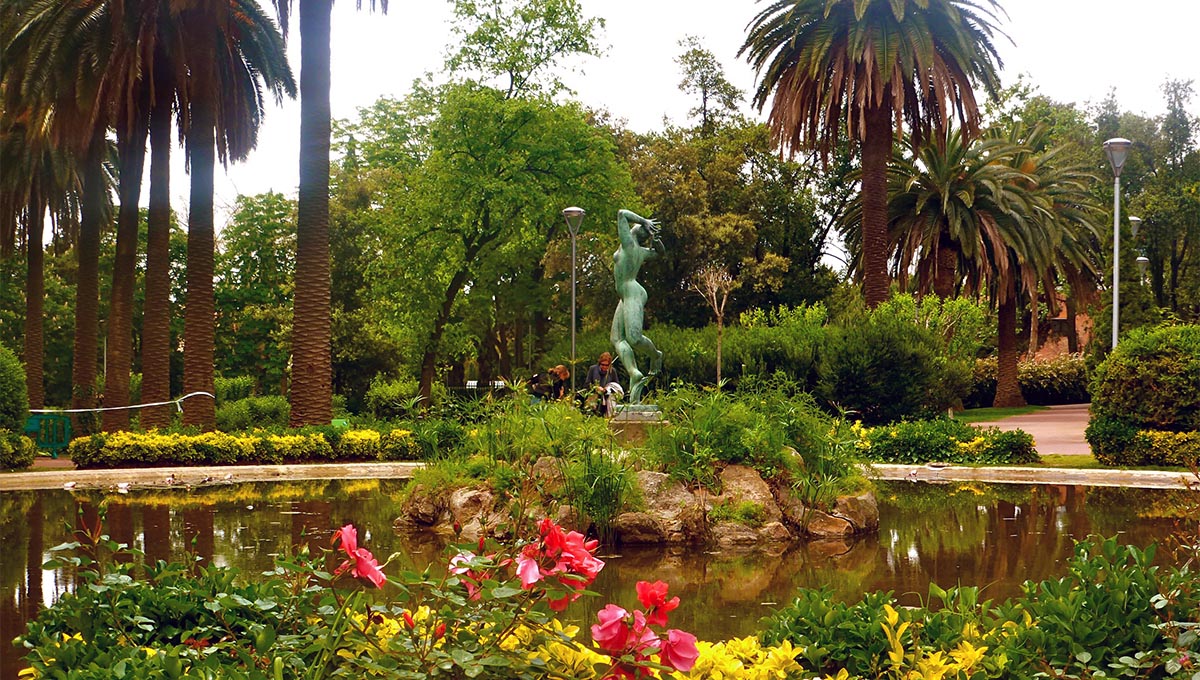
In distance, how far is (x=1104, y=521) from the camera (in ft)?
36.9

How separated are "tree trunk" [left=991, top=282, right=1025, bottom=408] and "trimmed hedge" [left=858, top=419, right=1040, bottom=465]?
66.1 ft

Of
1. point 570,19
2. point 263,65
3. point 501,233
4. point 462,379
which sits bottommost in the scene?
point 462,379

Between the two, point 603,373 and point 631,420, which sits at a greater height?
point 603,373

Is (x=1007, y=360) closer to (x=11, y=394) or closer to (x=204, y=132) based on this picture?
(x=204, y=132)

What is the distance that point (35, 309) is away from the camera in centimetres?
2978

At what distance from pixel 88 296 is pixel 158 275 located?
18.6 feet

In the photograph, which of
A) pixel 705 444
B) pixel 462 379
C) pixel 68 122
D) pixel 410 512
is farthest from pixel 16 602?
pixel 462 379

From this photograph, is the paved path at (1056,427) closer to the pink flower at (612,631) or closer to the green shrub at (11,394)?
the green shrub at (11,394)

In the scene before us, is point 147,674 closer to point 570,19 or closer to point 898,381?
point 898,381

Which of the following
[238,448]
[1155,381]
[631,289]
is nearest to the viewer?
[631,289]

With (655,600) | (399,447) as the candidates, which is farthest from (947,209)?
(655,600)

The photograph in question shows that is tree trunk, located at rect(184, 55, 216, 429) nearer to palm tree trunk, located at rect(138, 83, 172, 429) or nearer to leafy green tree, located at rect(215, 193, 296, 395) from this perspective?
palm tree trunk, located at rect(138, 83, 172, 429)

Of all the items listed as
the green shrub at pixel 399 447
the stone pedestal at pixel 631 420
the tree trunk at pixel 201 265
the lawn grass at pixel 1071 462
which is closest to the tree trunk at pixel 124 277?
the tree trunk at pixel 201 265

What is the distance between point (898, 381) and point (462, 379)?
28.5 metres
